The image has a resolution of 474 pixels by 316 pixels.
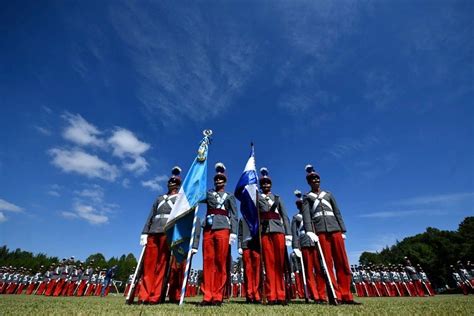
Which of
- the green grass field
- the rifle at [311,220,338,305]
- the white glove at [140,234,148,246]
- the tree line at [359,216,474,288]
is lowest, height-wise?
the green grass field

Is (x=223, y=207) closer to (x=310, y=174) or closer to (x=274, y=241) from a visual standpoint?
(x=274, y=241)

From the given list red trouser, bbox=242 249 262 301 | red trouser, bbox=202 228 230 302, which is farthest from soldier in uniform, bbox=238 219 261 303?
red trouser, bbox=202 228 230 302

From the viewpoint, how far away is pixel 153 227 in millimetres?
6434

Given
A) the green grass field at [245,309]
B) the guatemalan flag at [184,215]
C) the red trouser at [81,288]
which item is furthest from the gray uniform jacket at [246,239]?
the red trouser at [81,288]

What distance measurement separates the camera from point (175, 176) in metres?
7.35

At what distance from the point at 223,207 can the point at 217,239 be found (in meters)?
0.76

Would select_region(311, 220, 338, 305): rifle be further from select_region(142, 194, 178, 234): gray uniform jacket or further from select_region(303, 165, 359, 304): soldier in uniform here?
select_region(142, 194, 178, 234): gray uniform jacket

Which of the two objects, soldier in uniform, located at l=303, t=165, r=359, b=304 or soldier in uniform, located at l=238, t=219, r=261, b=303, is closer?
soldier in uniform, located at l=303, t=165, r=359, b=304

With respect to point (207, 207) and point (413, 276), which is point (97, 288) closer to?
point (207, 207)

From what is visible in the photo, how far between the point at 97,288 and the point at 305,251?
21.4 m

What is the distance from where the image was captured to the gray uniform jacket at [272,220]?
19.6 feet

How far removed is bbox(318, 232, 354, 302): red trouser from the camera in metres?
5.47

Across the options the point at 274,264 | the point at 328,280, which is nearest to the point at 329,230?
the point at 328,280

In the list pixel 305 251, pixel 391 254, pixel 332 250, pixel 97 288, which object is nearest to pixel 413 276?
pixel 305 251
